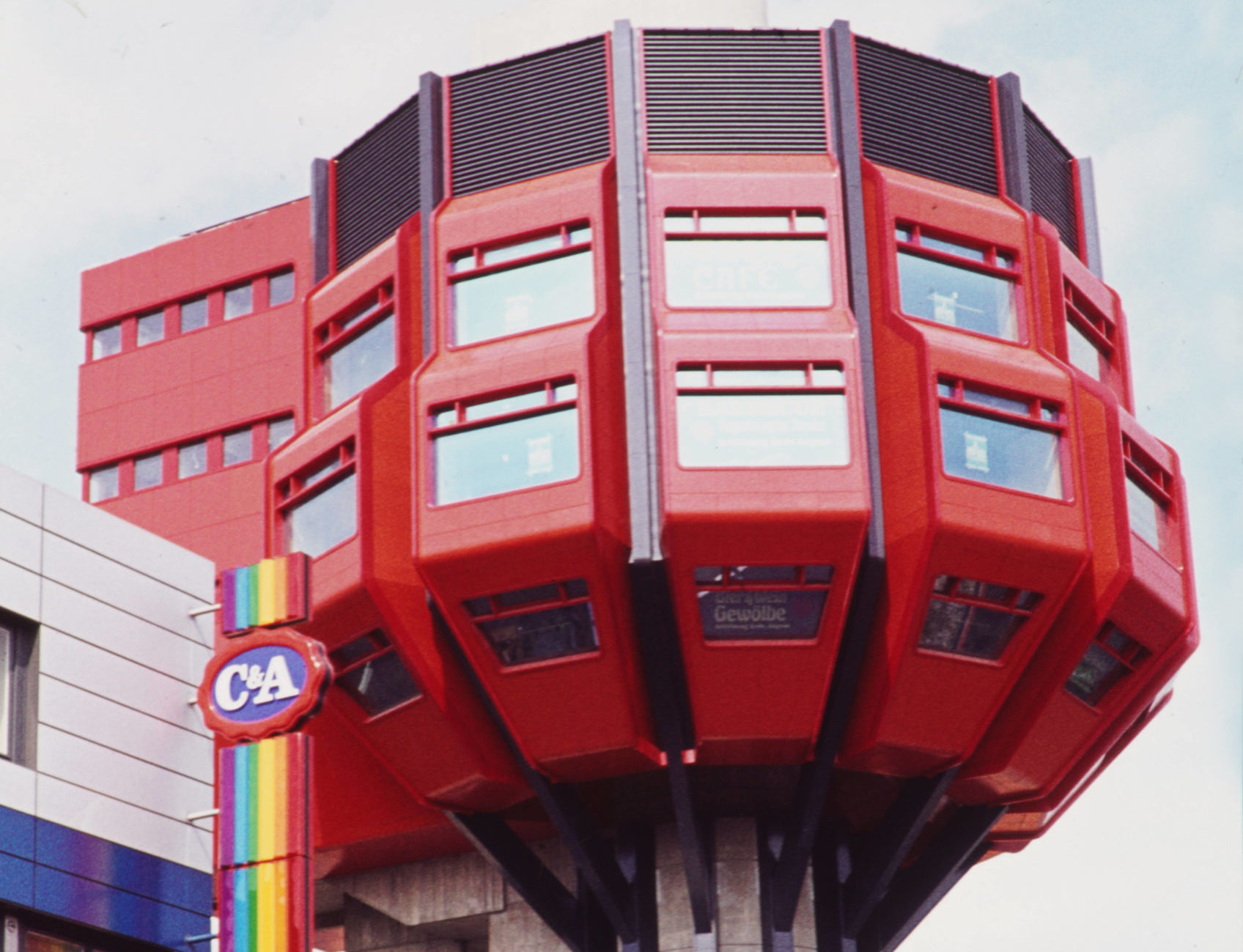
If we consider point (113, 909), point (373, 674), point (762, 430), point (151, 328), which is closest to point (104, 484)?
point (151, 328)

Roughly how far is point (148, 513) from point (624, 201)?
18004mm

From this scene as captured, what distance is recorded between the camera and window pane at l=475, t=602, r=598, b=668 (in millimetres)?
42281

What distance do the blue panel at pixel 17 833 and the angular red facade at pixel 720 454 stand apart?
516 inches

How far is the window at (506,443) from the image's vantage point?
42.0m

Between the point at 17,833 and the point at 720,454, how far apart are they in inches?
630

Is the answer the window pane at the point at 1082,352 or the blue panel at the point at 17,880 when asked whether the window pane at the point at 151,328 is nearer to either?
the window pane at the point at 1082,352

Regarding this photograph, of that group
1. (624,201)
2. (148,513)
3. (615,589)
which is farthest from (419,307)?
(148,513)

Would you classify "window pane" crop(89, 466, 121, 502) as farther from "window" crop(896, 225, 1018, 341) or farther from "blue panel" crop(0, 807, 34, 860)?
"blue panel" crop(0, 807, 34, 860)

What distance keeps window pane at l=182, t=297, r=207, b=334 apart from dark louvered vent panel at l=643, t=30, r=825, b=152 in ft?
55.2

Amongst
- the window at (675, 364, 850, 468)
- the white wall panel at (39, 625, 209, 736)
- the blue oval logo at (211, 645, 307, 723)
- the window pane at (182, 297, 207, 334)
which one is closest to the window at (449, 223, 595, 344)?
the window at (675, 364, 850, 468)

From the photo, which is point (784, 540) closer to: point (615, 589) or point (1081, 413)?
point (615, 589)

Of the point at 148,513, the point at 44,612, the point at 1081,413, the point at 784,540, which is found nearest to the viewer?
the point at 44,612

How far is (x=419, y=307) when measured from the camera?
4641 cm

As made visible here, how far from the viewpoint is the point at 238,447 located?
56.1 metres
